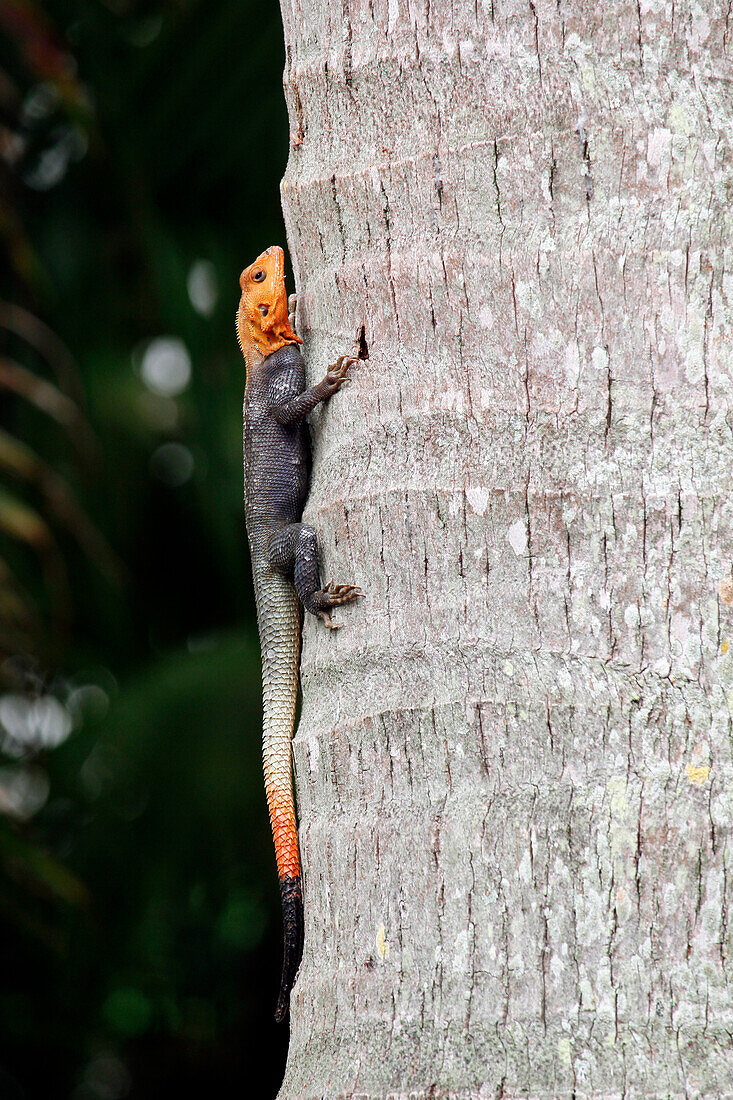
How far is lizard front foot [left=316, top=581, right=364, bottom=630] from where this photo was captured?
2.02m

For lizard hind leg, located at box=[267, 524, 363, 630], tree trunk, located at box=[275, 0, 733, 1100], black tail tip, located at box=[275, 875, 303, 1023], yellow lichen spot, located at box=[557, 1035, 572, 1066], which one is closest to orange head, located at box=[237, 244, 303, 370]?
lizard hind leg, located at box=[267, 524, 363, 630]

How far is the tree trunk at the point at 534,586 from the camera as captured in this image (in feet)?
5.55

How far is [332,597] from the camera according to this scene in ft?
6.72

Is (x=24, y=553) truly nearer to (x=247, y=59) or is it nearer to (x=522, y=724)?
(x=247, y=59)

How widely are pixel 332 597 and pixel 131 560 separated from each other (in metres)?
3.69

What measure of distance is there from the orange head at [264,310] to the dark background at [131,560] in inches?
67.0

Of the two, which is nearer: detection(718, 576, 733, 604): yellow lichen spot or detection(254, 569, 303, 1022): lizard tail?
detection(718, 576, 733, 604): yellow lichen spot

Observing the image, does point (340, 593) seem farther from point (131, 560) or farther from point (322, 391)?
point (131, 560)

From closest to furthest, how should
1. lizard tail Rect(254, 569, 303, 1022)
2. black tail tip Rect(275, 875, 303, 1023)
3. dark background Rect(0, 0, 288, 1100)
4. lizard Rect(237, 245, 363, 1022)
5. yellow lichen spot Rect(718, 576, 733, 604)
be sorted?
yellow lichen spot Rect(718, 576, 733, 604)
black tail tip Rect(275, 875, 303, 1023)
lizard Rect(237, 245, 363, 1022)
lizard tail Rect(254, 569, 303, 1022)
dark background Rect(0, 0, 288, 1100)

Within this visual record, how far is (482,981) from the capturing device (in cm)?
172

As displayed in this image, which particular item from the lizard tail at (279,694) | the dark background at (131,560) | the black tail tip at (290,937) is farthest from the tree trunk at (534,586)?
the dark background at (131,560)

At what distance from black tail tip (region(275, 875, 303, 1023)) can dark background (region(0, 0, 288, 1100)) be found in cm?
200

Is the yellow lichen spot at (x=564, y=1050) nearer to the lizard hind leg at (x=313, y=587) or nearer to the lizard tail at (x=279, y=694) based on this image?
the lizard hind leg at (x=313, y=587)

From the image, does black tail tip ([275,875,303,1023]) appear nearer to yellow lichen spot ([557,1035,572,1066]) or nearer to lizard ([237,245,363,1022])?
lizard ([237,245,363,1022])
